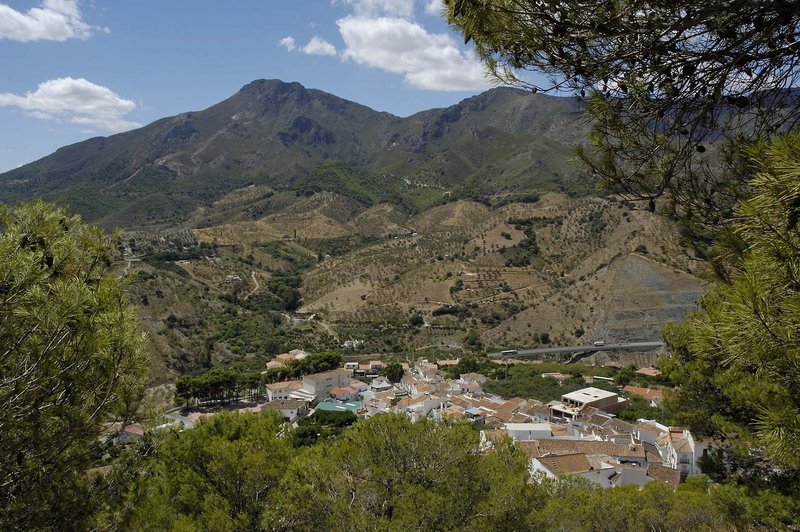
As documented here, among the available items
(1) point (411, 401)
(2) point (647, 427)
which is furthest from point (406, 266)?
(2) point (647, 427)

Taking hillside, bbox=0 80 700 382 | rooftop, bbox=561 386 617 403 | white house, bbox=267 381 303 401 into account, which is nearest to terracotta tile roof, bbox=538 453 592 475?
hillside, bbox=0 80 700 382

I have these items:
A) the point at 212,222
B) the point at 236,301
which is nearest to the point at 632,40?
the point at 236,301

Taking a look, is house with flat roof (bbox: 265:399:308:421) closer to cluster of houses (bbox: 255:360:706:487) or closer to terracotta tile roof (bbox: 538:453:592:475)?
cluster of houses (bbox: 255:360:706:487)

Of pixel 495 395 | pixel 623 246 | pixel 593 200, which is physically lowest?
pixel 495 395

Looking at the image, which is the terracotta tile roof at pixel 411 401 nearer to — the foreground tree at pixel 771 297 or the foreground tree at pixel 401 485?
the foreground tree at pixel 401 485

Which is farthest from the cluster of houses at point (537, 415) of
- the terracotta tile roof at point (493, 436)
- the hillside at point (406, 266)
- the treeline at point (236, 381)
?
the hillside at point (406, 266)

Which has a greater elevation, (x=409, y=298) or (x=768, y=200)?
(x=768, y=200)

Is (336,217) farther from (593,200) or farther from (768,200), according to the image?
(768,200)
